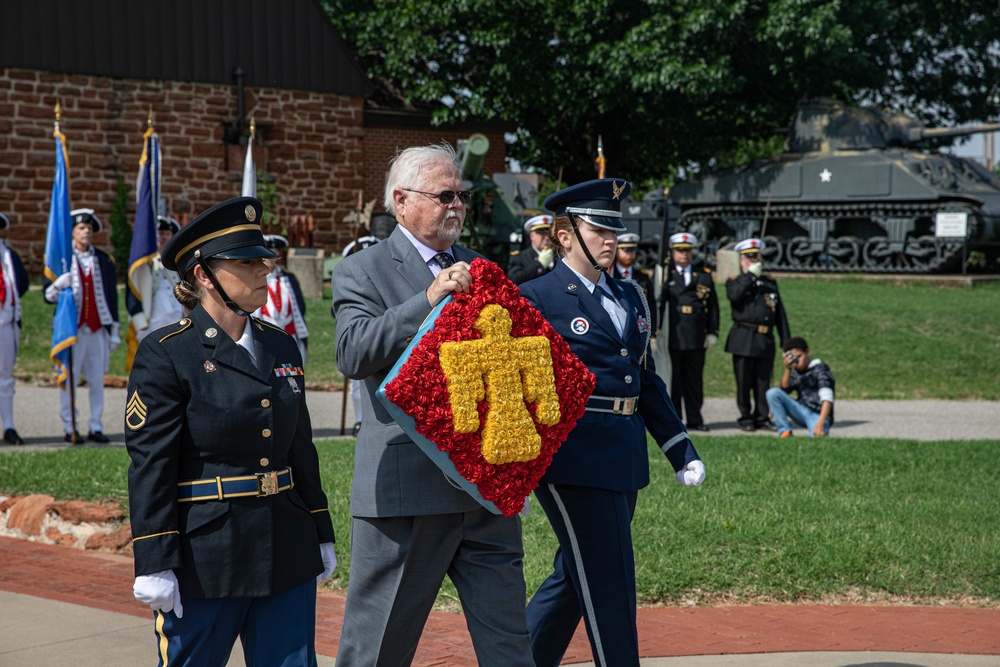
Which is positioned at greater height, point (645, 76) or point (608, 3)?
point (608, 3)

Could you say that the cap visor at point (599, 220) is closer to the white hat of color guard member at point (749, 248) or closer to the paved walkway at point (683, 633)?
the paved walkway at point (683, 633)

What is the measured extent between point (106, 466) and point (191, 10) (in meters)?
18.7

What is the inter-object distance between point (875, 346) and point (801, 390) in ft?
17.3

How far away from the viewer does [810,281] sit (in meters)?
26.3

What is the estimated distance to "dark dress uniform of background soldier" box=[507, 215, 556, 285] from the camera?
11578 mm

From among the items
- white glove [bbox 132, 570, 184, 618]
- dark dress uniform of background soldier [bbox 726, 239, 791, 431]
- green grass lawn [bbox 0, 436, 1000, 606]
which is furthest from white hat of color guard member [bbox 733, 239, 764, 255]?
white glove [bbox 132, 570, 184, 618]

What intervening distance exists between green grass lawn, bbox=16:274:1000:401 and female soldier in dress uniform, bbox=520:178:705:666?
10.5 meters

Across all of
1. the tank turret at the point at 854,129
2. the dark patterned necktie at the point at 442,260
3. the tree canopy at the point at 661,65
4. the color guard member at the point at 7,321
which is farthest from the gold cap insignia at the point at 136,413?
the tank turret at the point at 854,129

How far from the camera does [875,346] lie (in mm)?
16781

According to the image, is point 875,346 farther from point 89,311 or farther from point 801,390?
point 89,311

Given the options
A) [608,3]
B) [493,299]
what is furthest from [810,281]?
[493,299]

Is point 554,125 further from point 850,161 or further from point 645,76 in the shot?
point 850,161

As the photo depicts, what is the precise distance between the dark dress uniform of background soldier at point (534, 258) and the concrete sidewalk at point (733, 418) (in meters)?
2.16

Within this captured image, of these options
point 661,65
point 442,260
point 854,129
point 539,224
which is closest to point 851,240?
point 854,129
